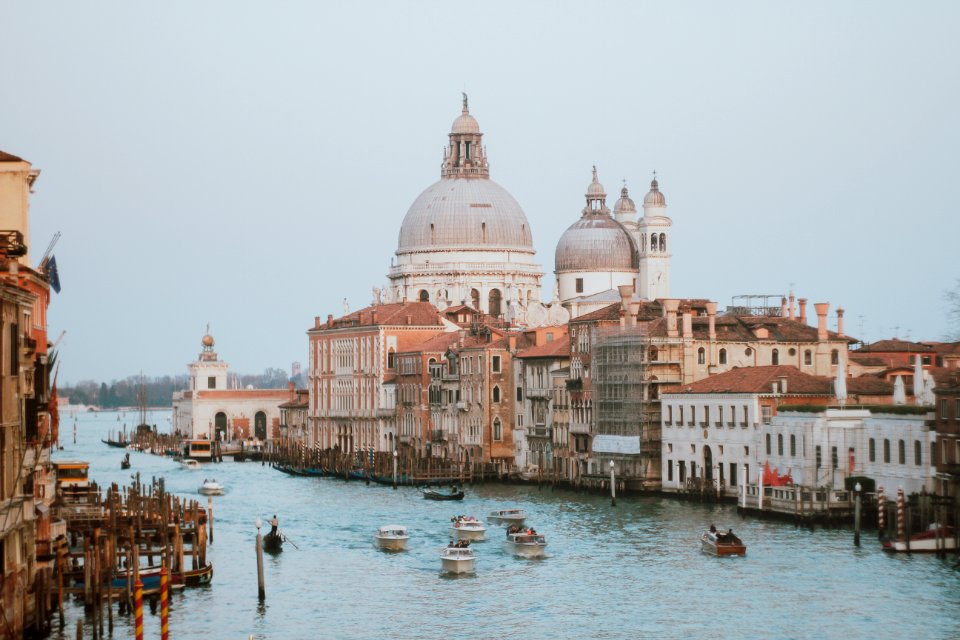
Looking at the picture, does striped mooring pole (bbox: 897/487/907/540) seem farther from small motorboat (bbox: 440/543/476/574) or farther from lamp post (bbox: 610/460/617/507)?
lamp post (bbox: 610/460/617/507)

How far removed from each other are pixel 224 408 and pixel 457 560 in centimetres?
8085

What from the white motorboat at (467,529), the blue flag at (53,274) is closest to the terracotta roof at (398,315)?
the white motorboat at (467,529)

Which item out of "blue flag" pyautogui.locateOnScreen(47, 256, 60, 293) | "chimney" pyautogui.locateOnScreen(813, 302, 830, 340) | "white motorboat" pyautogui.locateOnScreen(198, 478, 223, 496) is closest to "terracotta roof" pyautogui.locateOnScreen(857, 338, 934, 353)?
"chimney" pyautogui.locateOnScreen(813, 302, 830, 340)

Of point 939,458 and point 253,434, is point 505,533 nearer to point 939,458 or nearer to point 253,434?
point 939,458

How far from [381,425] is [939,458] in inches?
1834

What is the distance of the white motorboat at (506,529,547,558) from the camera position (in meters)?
41.9

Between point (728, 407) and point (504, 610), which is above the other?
point (728, 407)

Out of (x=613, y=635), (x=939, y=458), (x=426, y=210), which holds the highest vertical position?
(x=426, y=210)

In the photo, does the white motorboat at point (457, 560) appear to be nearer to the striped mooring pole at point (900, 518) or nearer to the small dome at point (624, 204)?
the striped mooring pole at point (900, 518)

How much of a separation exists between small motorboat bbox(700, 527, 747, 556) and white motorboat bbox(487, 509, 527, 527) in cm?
836

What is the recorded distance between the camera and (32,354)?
86.1 ft

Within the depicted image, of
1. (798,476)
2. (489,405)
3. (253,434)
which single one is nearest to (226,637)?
(798,476)

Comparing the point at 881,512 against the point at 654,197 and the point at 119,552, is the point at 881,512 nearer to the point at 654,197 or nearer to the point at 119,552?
the point at 119,552

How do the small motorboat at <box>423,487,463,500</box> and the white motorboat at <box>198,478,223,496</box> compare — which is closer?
the small motorboat at <box>423,487,463,500</box>
